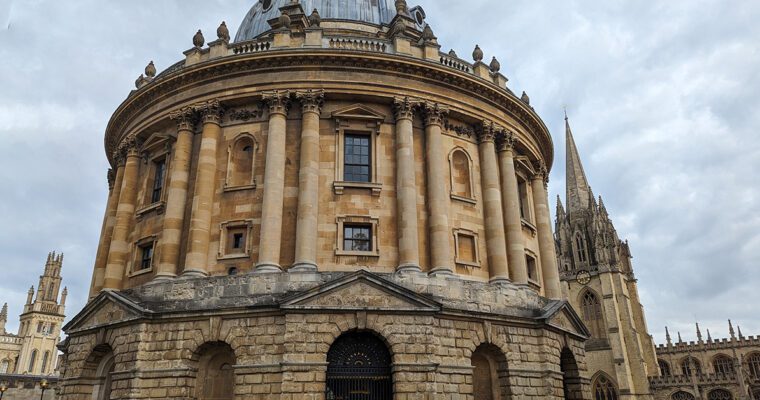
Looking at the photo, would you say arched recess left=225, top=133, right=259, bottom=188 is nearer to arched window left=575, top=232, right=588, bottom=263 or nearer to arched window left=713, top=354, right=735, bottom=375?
arched window left=575, top=232, right=588, bottom=263

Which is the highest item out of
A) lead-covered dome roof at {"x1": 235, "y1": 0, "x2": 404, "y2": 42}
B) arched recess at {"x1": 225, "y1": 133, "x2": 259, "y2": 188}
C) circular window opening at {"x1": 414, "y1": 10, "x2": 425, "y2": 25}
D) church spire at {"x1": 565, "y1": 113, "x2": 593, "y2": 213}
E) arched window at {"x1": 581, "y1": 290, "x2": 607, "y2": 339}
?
church spire at {"x1": 565, "y1": 113, "x2": 593, "y2": 213}

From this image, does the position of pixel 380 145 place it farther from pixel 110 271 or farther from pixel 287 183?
pixel 110 271

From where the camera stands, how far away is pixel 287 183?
887 inches

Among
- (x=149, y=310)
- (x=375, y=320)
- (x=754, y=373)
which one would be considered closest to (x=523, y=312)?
(x=375, y=320)

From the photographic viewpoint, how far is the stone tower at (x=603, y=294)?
7375cm

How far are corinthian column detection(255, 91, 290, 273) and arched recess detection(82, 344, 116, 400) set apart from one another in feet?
25.3

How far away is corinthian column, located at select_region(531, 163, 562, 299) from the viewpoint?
27703mm

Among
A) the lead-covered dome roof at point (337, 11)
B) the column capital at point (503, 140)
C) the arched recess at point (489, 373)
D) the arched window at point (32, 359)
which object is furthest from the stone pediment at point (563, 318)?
the arched window at point (32, 359)

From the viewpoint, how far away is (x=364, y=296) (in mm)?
19719

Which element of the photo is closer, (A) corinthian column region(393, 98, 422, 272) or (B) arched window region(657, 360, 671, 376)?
(A) corinthian column region(393, 98, 422, 272)

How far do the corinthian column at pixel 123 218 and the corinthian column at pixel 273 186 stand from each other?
26.1 feet

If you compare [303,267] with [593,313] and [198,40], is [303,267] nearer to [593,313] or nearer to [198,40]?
[198,40]

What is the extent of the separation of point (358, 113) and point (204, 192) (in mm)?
7129

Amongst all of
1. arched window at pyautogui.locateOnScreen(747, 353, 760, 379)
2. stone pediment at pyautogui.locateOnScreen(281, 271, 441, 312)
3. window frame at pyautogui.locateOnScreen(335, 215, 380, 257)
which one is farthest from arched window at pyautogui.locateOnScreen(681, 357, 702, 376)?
stone pediment at pyautogui.locateOnScreen(281, 271, 441, 312)
